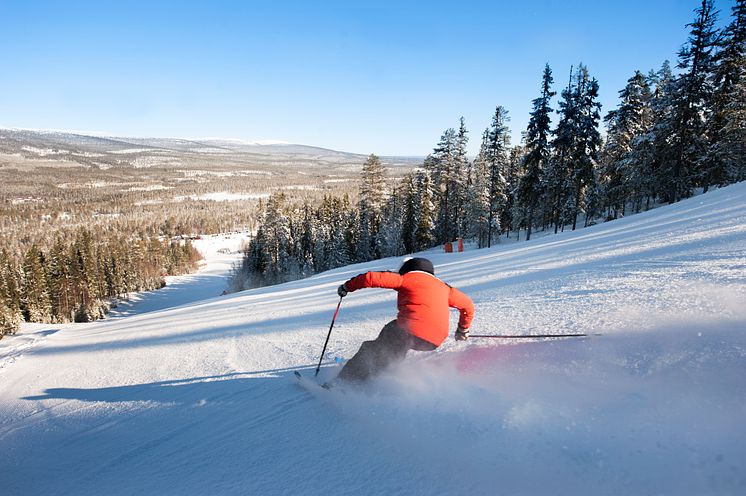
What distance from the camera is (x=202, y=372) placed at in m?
5.77

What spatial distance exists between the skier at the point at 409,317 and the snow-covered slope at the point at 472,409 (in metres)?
0.27

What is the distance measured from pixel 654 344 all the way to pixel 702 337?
1.15 ft

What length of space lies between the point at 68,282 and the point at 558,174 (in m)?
64.1

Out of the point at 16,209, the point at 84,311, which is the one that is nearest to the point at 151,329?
the point at 84,311

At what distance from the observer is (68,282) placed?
173 feet

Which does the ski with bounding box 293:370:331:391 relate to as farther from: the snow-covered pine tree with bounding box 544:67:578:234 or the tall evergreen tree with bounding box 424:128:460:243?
the tall evergreen tree with bounding box 424:128:460:243

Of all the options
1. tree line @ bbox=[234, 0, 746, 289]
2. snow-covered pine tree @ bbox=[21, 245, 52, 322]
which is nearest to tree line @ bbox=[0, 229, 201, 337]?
snow-covered pine tree @ bbox=[21, 245, 52, 322]

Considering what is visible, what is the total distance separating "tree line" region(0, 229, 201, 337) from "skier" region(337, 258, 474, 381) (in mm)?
42807

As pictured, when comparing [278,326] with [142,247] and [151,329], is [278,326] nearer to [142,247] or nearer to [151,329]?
[151,329]

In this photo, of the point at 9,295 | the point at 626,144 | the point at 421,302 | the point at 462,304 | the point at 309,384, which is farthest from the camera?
the point at 9,295

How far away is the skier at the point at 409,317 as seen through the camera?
4027mm

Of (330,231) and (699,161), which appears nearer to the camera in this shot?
(699,161)

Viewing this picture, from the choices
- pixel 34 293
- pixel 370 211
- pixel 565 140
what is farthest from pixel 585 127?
pixel 34 293

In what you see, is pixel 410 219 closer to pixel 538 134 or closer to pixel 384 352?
pixel 538 134
